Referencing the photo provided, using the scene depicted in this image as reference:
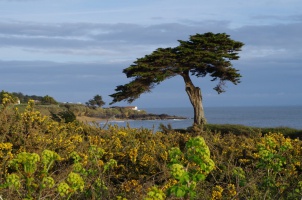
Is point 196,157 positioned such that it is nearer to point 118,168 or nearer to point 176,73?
point 118,168

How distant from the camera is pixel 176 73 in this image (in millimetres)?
36875

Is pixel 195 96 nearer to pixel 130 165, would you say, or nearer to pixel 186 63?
pixel 186 63

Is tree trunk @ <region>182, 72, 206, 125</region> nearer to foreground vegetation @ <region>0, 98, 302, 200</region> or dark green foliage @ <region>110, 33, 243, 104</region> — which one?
dark green foliage @ <region>110, 33, 243, 104</region>

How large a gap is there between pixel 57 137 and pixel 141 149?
104 cm

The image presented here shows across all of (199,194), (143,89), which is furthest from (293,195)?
(143,89)

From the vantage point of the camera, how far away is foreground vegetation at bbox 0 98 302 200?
176 inches

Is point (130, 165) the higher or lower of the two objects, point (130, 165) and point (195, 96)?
the lower

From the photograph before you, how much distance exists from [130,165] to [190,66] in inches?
1179

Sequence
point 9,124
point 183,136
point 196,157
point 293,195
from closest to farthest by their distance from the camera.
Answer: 1. point 196,157
2. point 293,195
3. point 9,124
4. point 183,136

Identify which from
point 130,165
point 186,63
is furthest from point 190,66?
point 130,165

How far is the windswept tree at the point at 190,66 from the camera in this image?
3559 centimetres

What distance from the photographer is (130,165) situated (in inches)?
288

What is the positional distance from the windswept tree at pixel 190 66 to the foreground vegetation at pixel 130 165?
25.6m

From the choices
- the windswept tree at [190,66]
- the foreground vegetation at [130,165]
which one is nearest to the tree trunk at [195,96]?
the windswept tree at [190,66]
